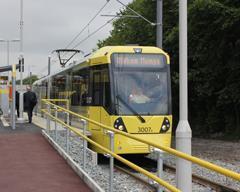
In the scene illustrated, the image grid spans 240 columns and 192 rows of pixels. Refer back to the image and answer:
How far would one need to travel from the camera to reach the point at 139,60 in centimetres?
1498

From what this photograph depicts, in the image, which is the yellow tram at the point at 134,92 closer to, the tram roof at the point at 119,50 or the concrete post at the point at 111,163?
the tram roof at the point at 119,50

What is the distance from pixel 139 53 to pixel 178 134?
24.7 feet

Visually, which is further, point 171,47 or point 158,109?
point 171,47

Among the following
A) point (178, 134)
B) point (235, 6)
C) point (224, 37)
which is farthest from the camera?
point (224, 37)

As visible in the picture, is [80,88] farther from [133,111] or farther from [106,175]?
[106,175]

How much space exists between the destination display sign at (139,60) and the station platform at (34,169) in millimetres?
3034

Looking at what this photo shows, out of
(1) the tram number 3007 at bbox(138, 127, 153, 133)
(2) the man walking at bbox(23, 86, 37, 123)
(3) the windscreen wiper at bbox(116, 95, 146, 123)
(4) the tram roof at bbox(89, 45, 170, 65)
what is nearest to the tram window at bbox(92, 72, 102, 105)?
(4) the tram roof at bbox(89, 45, 170, 65)

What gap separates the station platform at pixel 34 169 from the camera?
884cm

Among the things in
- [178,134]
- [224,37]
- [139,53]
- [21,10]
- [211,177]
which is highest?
[21,10]

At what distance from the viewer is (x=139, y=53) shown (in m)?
15.1

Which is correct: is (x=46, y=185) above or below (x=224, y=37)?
below

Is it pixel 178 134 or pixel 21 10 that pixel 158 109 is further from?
pixel 21 10

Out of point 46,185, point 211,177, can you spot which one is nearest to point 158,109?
point 211,177

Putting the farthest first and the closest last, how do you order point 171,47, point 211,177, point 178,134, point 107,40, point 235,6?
1. point 107,40
2. point 171,47
3. point 235,6
4. point 211,177
5. point 178,134
